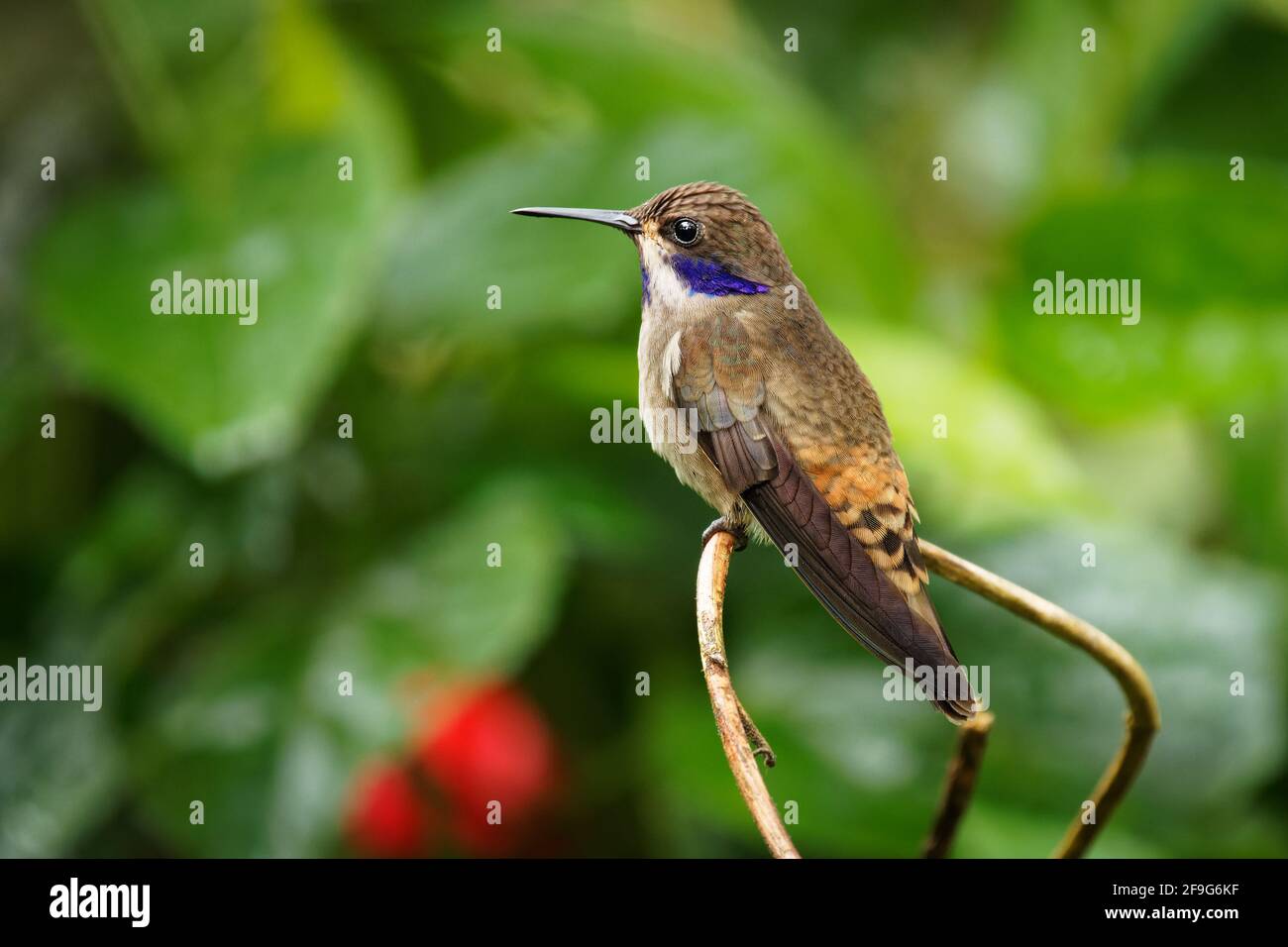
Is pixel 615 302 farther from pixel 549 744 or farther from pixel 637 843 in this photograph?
pixel 637 843

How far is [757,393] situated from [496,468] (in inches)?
42.8

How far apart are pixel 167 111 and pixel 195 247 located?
0.21 metres

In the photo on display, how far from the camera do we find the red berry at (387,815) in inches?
56.8

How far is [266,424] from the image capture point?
4.31ft

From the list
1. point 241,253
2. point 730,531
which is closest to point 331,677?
point 241,253

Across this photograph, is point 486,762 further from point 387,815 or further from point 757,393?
point 757,393

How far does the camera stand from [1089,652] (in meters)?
0.52

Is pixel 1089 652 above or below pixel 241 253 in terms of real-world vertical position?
below

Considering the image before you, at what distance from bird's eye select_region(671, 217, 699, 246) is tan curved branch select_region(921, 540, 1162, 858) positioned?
0.14m

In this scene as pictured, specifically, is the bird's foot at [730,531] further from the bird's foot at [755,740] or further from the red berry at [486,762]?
the red berry at [486,762]

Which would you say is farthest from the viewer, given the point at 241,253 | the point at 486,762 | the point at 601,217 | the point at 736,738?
the point at 241,253

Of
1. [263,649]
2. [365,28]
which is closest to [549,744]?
[263,649]

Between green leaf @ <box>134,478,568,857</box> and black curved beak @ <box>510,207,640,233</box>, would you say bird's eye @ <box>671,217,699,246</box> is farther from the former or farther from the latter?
green leaf @ <box>134,478,568,857</box>

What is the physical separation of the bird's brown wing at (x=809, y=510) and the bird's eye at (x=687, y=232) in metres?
0.03
